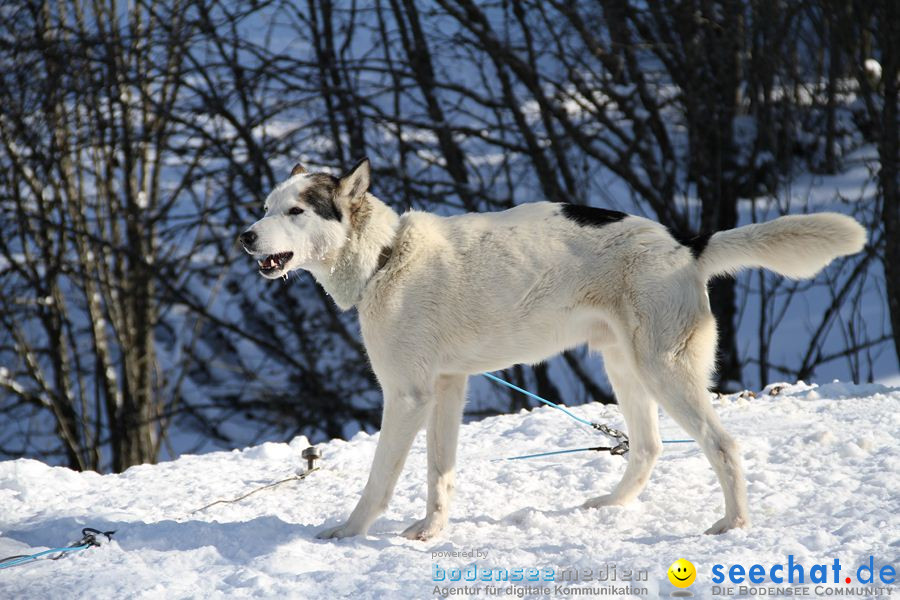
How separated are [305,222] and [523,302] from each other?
3.47ft

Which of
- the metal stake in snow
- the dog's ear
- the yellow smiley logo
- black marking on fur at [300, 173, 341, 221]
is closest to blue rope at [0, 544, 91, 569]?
the metal stake in snow

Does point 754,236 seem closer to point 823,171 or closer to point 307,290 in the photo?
point 823,171

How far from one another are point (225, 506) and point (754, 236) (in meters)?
2.93

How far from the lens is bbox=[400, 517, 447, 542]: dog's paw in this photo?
15.1 feet

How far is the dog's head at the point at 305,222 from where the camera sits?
4.61m

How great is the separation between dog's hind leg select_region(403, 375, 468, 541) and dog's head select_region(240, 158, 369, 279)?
86cm

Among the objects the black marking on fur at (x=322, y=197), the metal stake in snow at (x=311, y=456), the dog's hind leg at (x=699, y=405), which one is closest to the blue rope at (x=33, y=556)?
the metal stake in snow at (x=311, y=456)

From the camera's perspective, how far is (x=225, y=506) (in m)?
5.29

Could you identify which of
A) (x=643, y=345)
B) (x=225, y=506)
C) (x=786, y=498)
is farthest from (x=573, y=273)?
(x=225, y=506)

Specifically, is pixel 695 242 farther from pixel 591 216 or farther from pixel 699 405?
pixel 699 405

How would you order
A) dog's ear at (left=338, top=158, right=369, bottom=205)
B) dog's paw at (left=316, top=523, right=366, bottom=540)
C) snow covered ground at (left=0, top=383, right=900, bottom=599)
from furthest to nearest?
dog's ear at (left=338, top=158, right=369, bottom=205) < dog's paw at (left=316, top=523, right=366, bottom=540) < snow covered ground at (left=0, top=383, right=900, bottom=599)

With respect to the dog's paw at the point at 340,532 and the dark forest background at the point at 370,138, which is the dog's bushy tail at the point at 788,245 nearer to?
the dog's paw at the point at 340,532

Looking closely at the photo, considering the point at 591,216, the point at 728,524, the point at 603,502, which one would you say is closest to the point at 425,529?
the point at 603,502

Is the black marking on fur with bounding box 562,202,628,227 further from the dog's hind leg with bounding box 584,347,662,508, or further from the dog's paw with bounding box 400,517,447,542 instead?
the dog's paw with bounding box 400,517,447,542
